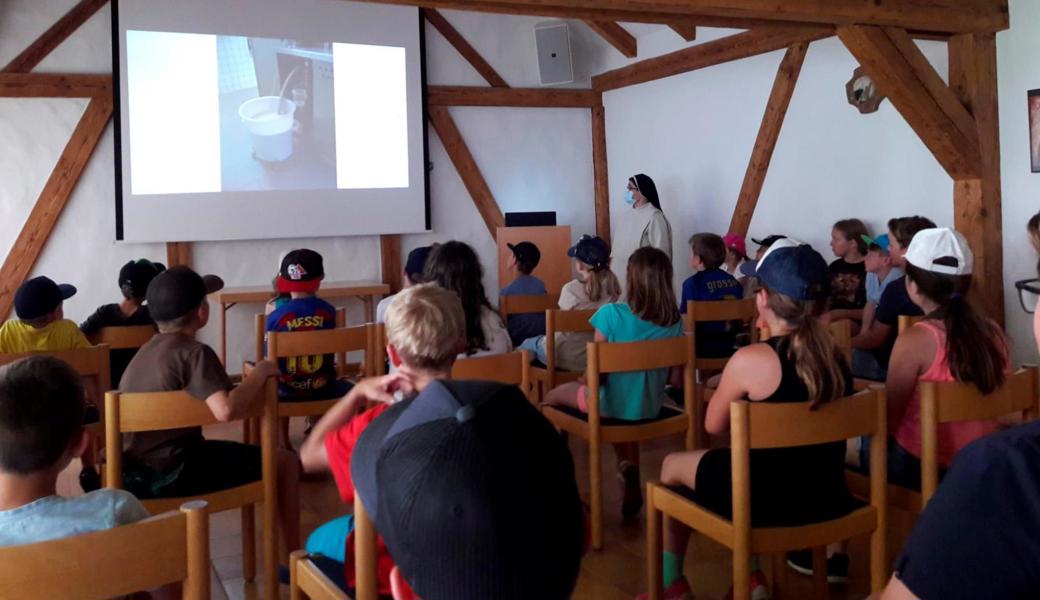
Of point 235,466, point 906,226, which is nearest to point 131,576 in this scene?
point 235,466

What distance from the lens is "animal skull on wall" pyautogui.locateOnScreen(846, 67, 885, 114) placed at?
19.5 feet

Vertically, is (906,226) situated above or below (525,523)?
above

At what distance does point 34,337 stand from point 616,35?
6.01 m

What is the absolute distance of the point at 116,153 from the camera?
271 inches

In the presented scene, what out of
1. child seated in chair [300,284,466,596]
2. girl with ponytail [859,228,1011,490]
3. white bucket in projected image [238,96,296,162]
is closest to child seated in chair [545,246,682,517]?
girl with ponytail [859,228,1011,490]

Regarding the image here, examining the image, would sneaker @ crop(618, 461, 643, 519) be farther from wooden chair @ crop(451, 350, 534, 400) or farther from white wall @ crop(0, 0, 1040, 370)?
white wall @ crop(0, 0, 1040, 370)

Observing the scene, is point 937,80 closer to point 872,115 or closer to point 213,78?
point 872,115

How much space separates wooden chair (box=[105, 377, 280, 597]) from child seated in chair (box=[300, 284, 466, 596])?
2.12 ft

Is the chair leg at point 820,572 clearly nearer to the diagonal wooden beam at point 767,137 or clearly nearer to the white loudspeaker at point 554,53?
the diagonal wooden beam at point 767,137

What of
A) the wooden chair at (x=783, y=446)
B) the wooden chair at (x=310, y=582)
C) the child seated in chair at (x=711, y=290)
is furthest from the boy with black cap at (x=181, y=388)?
the child seated in chair at (x=711, y=290)

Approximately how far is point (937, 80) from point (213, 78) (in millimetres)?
5272

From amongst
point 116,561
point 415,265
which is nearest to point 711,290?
point 415,265

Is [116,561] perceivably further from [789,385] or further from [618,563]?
[618,563]

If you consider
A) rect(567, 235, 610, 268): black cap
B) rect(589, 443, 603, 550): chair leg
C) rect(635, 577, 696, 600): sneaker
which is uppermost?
rect(567, 235, 610, 268): black cap
